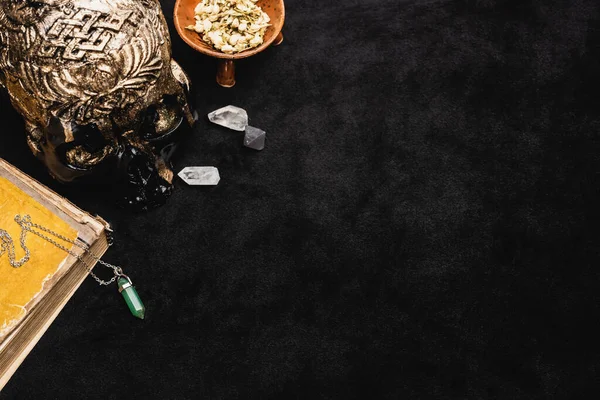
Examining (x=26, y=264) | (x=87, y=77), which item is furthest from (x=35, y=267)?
(x=87, y=77)

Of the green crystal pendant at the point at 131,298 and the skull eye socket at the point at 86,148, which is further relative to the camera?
the green crystal pendant at the point at 131,298

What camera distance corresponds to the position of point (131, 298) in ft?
3.85

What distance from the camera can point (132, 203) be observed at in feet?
4.09

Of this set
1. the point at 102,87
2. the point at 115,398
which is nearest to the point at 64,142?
the point at 102,87

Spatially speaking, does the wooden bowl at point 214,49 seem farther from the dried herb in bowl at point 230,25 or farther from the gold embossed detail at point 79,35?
the gold embossed detail at point 79,35

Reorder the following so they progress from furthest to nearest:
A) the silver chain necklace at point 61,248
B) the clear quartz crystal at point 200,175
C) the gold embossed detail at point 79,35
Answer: the clear quartz crystal at point 200,175 < the silver chain necklace at point 61,248 < the gold embossed detail at point 79,35

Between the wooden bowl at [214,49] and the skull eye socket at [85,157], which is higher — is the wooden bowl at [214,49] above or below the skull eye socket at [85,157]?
above

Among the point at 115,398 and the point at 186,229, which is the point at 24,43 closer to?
the point at 186,229

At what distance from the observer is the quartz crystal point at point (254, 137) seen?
132cm

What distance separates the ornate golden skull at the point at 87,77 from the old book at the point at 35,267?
0.22 ft

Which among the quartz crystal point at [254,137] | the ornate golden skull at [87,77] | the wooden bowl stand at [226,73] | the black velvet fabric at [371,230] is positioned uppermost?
the ornate golden skull at [87,77]

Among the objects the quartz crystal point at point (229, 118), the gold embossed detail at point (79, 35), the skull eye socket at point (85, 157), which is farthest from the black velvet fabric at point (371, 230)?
the gold embossed detail at point (79, 35)

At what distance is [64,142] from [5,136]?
0.31 meters

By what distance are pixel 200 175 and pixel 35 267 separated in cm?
36
